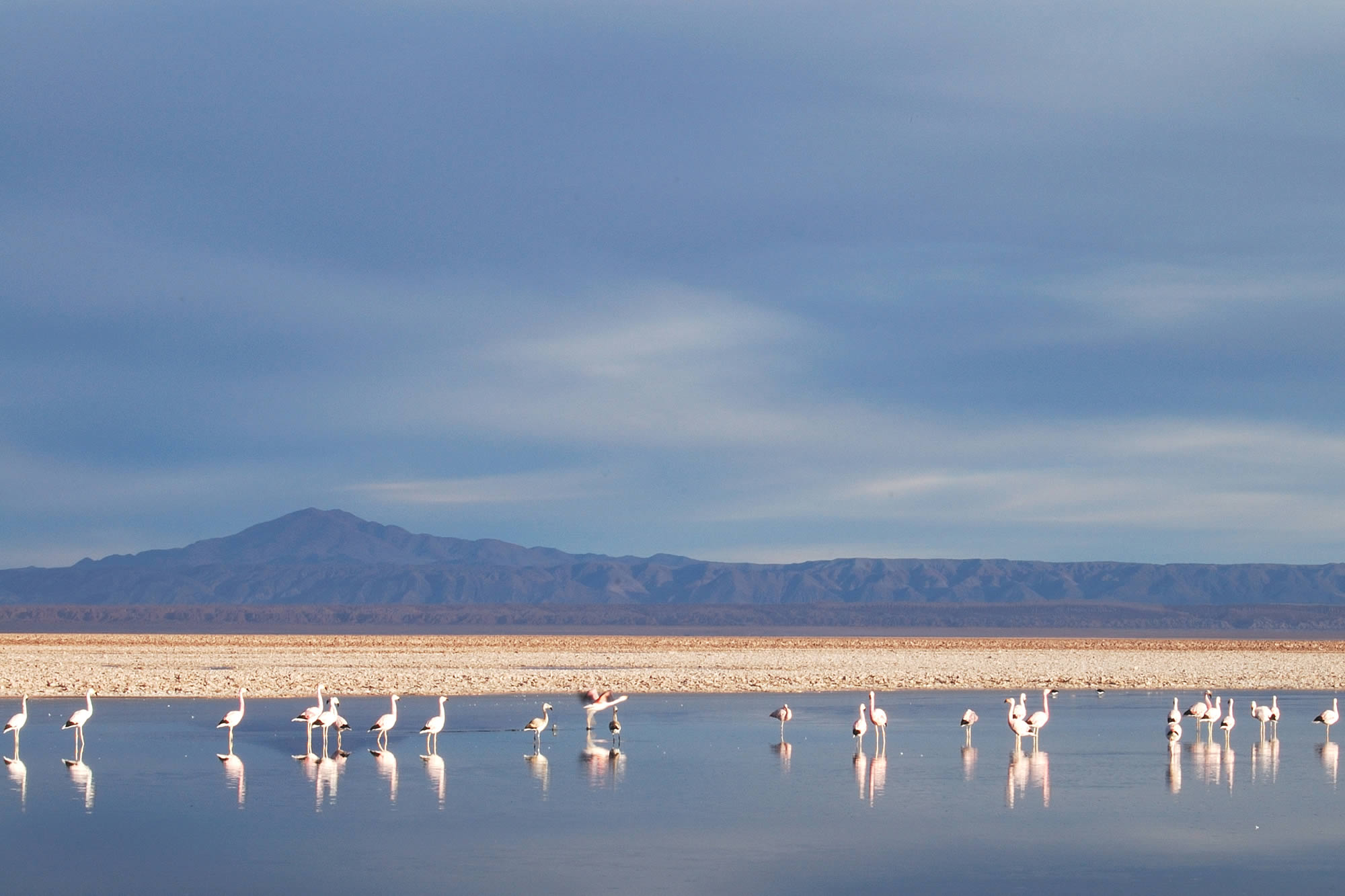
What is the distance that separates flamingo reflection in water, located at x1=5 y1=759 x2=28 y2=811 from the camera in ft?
55.8

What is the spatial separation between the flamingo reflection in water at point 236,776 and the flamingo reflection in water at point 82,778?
1602mm

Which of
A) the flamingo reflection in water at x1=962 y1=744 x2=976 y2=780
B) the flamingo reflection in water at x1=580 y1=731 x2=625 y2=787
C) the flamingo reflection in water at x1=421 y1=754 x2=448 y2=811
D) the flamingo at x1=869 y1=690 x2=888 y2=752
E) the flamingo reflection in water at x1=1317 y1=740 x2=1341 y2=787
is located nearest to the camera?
the flamingo reflection in water at x1=421 y1=754 x2=448 y2=811

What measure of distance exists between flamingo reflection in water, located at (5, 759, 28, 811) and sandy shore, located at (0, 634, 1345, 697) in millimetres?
13794

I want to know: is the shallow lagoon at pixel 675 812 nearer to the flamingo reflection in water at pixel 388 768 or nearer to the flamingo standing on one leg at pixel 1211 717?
the flamingo reflection in water at pixel 388 768

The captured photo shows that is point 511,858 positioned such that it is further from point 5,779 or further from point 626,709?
point 626,709

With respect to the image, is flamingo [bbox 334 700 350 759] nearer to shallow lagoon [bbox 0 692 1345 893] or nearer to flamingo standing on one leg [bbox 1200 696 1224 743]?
shallow lagoon [bbox 0 692 1345 893]

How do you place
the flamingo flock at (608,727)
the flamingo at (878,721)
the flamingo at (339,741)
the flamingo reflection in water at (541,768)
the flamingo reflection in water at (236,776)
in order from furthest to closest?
the flamingo at (878,721) < the flamingo flock at (608,727) < the flamingo at (339,741) < the flamingo reflection in water at (541,768) < the flamingo reflection in water at (236,776)

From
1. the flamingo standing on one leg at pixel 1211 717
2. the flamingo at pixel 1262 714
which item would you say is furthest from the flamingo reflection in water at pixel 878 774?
the flamingo at pixel 1262 714

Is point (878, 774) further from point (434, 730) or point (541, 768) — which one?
point (434, 730)

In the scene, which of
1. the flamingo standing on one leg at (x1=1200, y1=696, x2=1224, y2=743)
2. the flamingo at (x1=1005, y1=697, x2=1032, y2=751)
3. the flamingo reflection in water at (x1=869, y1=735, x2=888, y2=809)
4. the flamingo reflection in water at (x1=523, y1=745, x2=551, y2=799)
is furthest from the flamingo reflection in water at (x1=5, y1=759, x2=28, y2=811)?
the flamingo standing on one leg at (x1=1200, y1=696, x2=1224, y2=743)

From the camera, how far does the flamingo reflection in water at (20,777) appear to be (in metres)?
17.0

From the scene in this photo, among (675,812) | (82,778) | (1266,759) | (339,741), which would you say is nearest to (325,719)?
(339,741)

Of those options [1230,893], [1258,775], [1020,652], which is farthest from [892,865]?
[1020,652]

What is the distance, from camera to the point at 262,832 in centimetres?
1495
